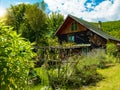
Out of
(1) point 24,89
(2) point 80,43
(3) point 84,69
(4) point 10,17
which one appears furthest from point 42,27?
(1) point 24,89

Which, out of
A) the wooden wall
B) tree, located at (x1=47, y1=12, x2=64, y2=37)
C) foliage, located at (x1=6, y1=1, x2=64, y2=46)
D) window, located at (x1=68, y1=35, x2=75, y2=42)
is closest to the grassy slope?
window, located at (x1=68, y1=35, x2=75, y2=42)

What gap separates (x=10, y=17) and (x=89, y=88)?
44190 mm

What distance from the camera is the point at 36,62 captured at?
1019 inches

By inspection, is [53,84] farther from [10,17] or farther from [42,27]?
[10,17]

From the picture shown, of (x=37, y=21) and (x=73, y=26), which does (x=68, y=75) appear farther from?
(x=37, y=21)

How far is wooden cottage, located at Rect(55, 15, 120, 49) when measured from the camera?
41.3 metres

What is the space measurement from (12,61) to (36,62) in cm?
2046

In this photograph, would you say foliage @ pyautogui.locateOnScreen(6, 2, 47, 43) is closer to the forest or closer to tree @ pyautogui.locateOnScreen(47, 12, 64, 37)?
the forest

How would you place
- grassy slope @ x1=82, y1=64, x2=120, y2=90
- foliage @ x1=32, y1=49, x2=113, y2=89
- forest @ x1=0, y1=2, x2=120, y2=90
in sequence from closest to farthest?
forest @ x1=0, y1=2, x2=120, y2=90 → foliage @ x1=32, y1=49, x2=113, y2=89 → grassy slope @ x1=82, y1=64, x2=120, y2=90

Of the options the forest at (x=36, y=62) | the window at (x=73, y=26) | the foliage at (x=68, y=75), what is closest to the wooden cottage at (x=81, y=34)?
the window at (x=73, y=26)

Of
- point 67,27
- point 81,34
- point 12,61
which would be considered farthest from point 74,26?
point 12,61

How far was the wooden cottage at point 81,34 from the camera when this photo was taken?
41312 mm

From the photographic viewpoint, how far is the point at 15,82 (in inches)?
223

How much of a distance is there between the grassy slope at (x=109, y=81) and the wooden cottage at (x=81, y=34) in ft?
53.2
